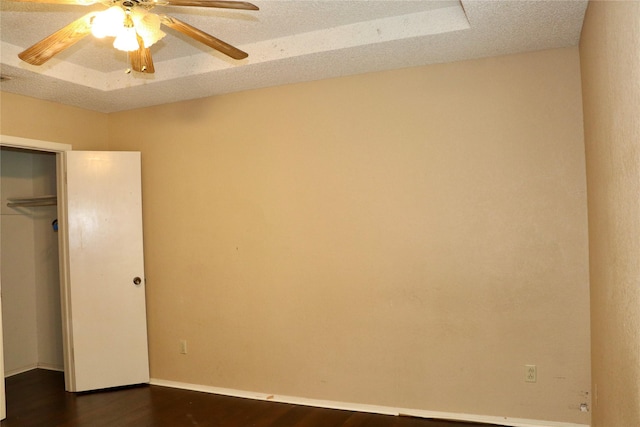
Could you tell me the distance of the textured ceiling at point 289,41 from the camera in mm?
2744

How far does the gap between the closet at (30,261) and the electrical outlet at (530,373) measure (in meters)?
4.31

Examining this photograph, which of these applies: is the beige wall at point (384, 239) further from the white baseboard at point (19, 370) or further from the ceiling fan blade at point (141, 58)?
the white baseboard at point (19, 370)

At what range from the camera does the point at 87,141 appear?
4.44 meters

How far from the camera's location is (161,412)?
3609 millimetres

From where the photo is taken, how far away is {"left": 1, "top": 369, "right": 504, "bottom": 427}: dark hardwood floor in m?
3.36

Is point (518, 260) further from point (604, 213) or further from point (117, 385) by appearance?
point (117, 385)

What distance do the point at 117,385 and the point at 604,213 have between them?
4.01 m

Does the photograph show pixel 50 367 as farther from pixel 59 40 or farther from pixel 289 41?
pixel 289 41

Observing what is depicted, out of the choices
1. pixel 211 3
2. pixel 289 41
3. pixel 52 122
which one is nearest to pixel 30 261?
pixel 52 122

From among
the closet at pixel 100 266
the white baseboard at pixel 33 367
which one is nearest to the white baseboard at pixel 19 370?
the white baseboard at pixel 33 367

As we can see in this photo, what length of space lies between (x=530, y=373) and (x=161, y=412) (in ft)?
8.80

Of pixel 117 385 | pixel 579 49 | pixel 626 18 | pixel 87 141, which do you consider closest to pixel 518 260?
pixel 579 49

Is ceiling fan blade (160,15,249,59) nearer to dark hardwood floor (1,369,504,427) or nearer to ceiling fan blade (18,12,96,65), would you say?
ceiling fan blade (18,12,96,65)

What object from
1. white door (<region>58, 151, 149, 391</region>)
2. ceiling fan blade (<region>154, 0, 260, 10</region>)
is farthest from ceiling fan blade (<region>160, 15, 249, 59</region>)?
white door (<region>58, 151, 149, 391</region>)
